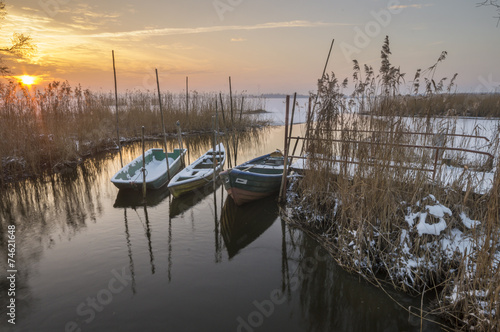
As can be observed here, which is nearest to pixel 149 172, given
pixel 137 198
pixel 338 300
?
pixel 137 198

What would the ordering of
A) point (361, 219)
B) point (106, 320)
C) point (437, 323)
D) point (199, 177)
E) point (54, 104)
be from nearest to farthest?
point (437, 323), point (106, 320), point (361, 219), point (199, 177), point (54, 104)

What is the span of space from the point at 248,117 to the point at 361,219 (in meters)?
17.3

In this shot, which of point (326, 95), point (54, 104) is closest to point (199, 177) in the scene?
point (326, 95)

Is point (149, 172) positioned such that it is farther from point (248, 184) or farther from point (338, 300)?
point (338, 300)

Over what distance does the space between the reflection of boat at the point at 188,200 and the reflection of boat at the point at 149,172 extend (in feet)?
2.77

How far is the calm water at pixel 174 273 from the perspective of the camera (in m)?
3.53

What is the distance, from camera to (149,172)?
9.15m

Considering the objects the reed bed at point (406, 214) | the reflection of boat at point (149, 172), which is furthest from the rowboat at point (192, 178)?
the reed bed at point (406, 214)

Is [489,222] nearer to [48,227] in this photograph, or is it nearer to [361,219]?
[361,219]

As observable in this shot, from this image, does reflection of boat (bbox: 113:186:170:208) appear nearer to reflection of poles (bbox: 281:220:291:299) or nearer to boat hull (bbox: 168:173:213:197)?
boat hull (bbox: 168:173:213:197)

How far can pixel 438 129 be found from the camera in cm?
524

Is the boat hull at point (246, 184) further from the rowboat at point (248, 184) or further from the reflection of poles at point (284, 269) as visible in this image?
the reflection of poles at point (284, 269)

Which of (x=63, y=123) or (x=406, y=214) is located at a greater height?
(x=63, y=123)

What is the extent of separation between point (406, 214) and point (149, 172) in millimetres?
7596
